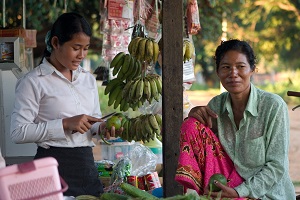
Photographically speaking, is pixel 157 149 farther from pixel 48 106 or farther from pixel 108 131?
pixel 48 106

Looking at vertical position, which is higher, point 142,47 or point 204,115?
point 142,47

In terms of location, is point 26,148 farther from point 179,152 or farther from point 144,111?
point 179,152

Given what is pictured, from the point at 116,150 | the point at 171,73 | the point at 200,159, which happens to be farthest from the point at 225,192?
the point at 116,150

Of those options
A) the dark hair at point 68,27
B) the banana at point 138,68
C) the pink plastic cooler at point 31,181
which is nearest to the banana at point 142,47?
the banana at point 138,68

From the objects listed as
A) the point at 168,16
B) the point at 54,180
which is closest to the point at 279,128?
the point at 168,16

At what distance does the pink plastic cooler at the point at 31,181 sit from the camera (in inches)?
89.5

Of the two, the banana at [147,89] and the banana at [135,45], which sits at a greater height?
the banana at [135,45]

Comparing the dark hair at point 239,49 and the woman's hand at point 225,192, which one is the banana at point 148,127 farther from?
the woman's hand at point 225,192

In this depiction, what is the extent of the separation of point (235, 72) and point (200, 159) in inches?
19.8

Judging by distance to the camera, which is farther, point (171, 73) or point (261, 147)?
point (171, 73)

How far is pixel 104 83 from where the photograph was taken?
5801 millimetres

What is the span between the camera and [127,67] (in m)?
4.77

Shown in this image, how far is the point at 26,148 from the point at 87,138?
1.42 meters

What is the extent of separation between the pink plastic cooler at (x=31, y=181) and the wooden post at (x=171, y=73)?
60.8 inches
